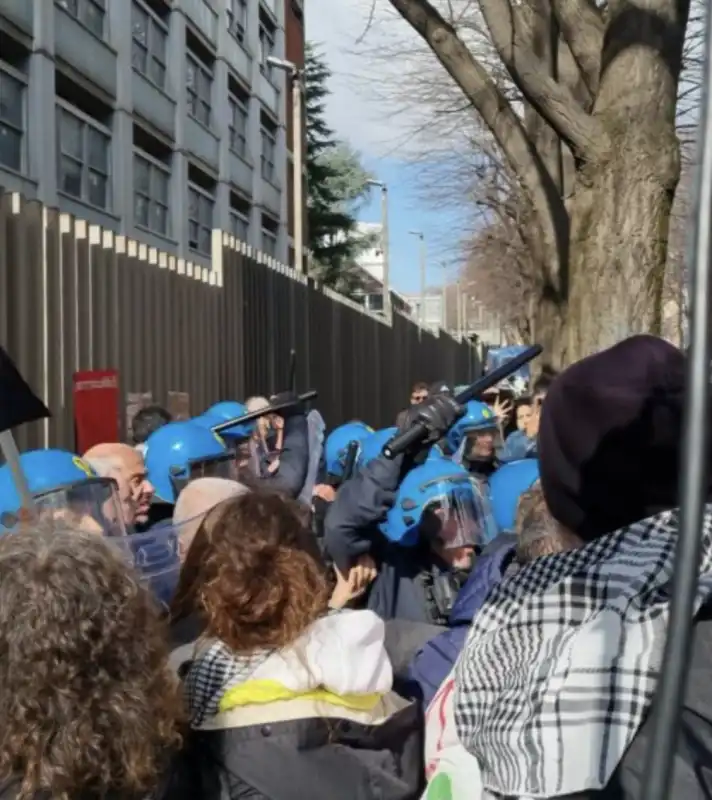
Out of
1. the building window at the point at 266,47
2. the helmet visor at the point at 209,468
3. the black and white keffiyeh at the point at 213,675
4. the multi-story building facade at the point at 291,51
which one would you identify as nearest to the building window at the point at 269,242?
the multi-story building facade at the point at 291,51

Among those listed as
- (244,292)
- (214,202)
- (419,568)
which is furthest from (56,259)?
(214,202)

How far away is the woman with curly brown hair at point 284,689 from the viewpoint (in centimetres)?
274

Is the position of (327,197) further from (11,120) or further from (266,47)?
(11,120)

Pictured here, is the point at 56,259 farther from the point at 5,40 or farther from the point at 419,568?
the point at 5,40

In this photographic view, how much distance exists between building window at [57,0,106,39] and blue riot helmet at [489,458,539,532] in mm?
18554

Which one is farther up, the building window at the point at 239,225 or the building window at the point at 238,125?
the building window at the point at 238,125

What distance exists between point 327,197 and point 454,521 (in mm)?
47433

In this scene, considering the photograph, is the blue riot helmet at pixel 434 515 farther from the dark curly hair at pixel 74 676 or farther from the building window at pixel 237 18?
the building window at pixel 237 18

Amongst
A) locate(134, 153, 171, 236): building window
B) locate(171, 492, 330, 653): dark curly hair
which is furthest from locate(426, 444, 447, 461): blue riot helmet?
locate(134, 153, 171, 236): building window

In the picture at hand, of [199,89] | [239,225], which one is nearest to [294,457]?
[199,89]

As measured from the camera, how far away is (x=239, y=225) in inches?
1398

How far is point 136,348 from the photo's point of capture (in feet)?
32.8

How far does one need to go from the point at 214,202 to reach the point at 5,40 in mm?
12605

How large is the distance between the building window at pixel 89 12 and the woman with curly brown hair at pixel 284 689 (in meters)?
20.6
